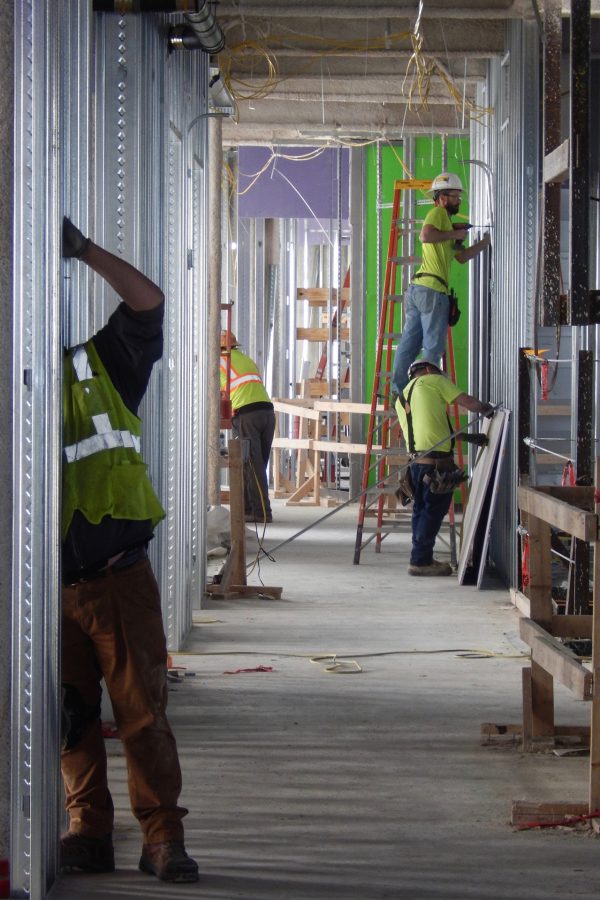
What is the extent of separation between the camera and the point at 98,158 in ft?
18.7

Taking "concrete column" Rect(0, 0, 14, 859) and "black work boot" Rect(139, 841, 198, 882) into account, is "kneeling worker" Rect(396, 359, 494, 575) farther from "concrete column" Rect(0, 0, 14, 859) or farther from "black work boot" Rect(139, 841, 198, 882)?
"concrete column" Rect(0, 0, 14, 859)

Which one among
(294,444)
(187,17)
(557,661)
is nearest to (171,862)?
(557,661)

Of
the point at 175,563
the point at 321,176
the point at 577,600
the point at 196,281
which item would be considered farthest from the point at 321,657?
the point at 321,176

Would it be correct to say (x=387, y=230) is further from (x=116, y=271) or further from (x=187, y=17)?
(x=116, y=271)

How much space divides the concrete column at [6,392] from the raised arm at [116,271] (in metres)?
0.27

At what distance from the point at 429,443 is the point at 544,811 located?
580 centimetres

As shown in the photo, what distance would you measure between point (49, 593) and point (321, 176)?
14057 millimetres

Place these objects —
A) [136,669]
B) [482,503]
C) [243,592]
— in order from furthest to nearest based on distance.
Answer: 1. [482,503]
2. [243,592]
3. [136,669]

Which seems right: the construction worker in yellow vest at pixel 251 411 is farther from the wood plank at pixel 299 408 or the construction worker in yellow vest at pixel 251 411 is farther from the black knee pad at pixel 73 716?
the black knee pad at pixel 73 716

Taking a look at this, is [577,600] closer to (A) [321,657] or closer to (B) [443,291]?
(A) [321,657]

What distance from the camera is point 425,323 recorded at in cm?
1088

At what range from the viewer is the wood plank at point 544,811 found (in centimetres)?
454

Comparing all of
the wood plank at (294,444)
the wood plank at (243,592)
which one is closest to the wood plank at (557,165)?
the wood plank at (243,592)

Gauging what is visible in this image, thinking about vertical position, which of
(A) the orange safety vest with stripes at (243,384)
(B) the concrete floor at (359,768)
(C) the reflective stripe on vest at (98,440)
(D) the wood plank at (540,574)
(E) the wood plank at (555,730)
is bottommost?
(B) the concrete floor at (359,768)
